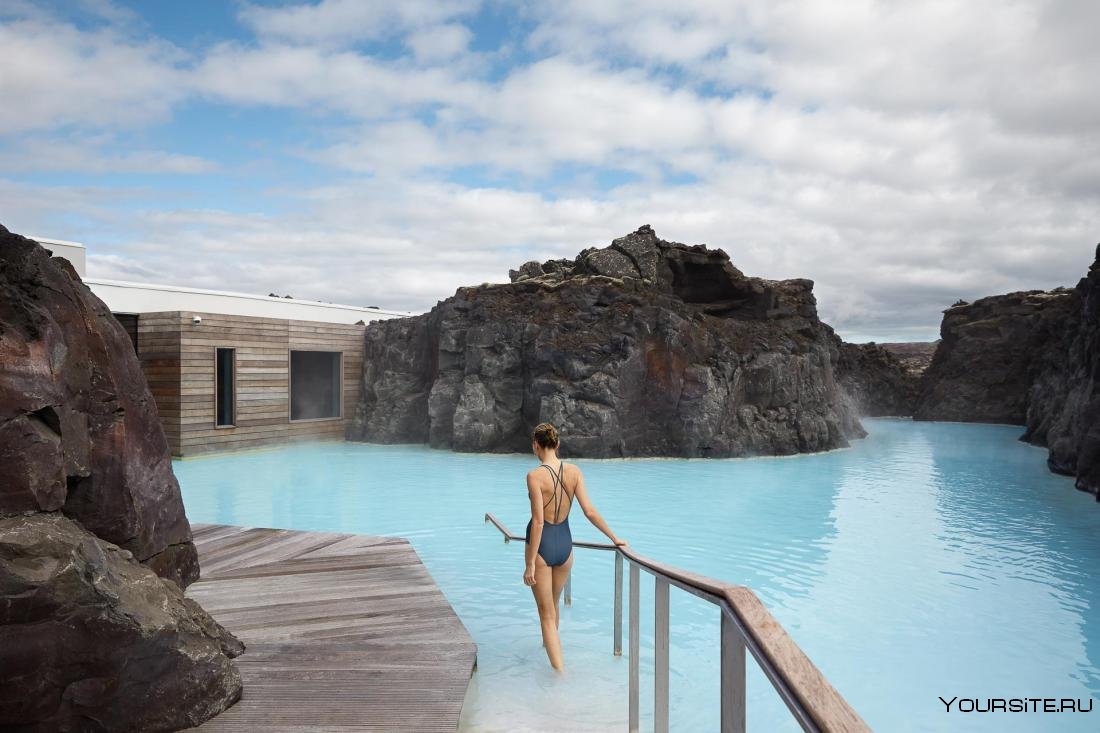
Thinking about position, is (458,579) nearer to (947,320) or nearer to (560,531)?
(560,531)

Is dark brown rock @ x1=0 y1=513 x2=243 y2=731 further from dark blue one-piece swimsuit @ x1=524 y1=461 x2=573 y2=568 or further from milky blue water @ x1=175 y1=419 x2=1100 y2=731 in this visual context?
dark blue one-piece swimsuit @ x1=524 y1=461 x2=573 y2=568

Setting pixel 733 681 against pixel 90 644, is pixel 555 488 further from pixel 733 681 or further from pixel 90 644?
pixel 733 681

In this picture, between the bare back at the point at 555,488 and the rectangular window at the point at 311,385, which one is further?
the rectangular window at the point at 311,385

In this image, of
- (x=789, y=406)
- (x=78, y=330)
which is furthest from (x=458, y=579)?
(x=789, y=406)

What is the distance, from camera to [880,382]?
115 feet

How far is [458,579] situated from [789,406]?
44.2ft

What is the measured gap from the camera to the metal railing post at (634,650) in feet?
11.3

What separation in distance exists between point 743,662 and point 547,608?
268 centimetres

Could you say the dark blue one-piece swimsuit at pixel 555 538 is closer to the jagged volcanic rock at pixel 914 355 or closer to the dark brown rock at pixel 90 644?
the dark brown rock at pixel 90 644

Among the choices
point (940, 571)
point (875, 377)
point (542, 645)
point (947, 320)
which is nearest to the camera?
point (542, 645)

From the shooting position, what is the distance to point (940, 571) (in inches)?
297

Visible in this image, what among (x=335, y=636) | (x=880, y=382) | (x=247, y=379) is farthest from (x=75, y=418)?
(x=880, y=382)

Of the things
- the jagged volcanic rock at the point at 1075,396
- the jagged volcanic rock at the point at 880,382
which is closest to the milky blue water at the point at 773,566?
the jagged volcanic rock at the point at 1075,396

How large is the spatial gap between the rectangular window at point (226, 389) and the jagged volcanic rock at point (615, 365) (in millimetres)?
3533
